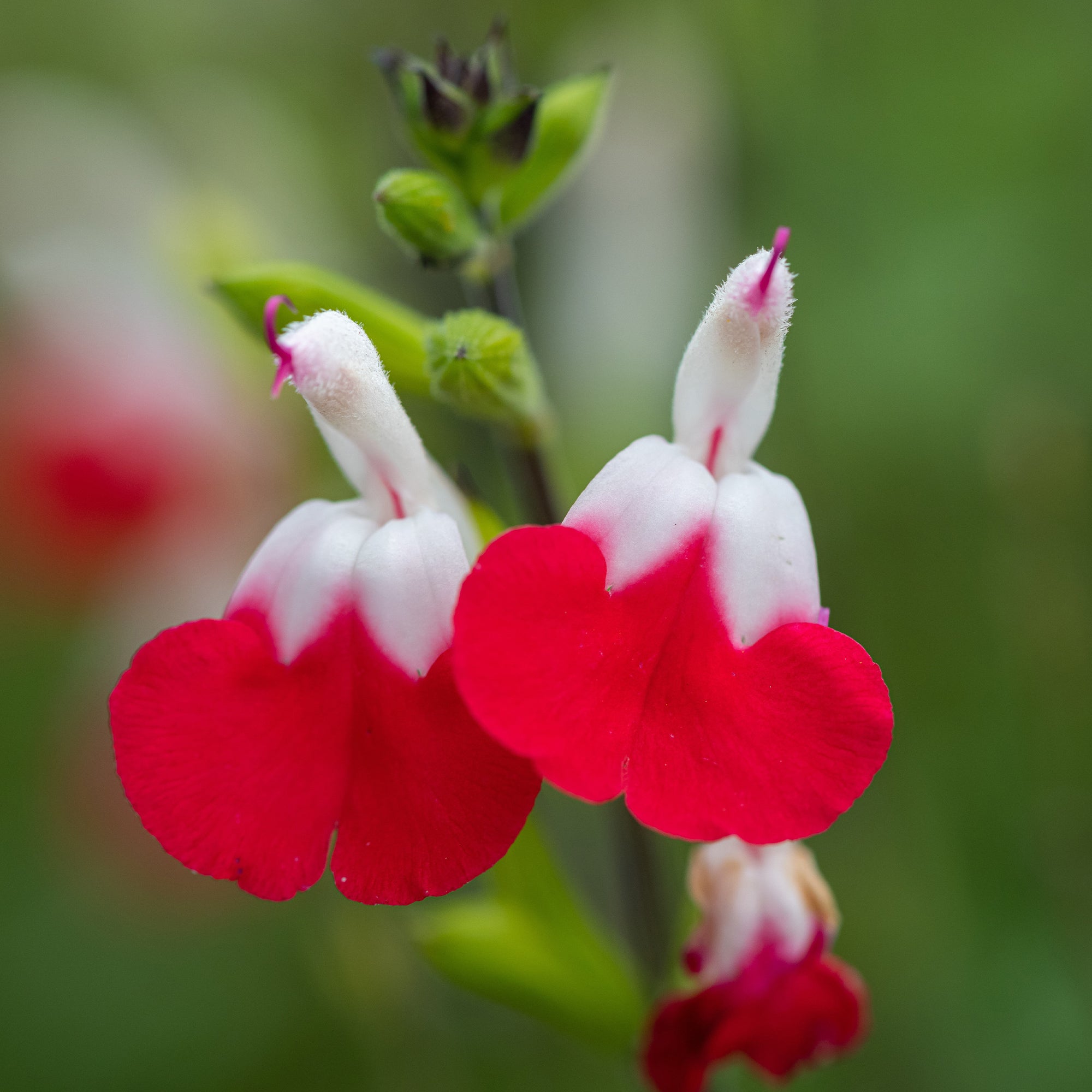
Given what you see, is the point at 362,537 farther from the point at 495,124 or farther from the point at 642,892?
the point at 642,892

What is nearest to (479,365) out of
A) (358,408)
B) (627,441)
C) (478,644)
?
(358,408)

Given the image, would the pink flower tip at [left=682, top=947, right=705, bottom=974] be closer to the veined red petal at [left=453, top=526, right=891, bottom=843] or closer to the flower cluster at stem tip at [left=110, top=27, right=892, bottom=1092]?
the flower cluster at stem tip at [left=110, top=27, right=892, bottom=1092]

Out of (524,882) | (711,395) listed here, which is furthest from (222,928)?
(711,395)

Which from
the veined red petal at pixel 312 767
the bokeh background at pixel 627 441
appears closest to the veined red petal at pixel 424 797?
the veined red petal at pixel 312 767

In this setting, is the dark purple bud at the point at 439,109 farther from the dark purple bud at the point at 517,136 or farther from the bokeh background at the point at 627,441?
the bokeh background at the point at 627,441

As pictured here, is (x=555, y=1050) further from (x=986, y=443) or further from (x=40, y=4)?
(x=40, y=4)

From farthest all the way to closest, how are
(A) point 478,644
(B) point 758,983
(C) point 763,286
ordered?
(B) point 758,983
(C) point 763,286
(A) point 478,644
